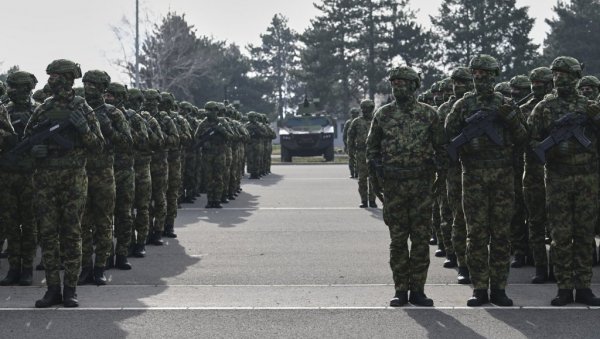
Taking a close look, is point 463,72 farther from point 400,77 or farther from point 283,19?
point 283,19

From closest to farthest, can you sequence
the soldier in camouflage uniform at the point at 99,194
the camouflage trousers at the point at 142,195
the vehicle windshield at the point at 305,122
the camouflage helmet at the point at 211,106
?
the soldier in camouflage uniform at the point at 99,194
the camouflage trousers at the point at 142,195
the camouflage helmet at the point at 211,106
the vehicle windshield at the point at 305,122

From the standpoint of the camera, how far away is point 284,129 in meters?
36.3

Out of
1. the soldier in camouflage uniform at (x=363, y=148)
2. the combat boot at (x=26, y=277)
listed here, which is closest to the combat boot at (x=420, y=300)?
the combat boot at (x=26, y=277)

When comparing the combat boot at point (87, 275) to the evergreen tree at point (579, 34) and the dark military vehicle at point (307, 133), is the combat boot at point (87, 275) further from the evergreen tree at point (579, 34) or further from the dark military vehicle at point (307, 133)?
the evergreen tree at point (579, 34)

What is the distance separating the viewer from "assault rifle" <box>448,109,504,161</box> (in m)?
7.61

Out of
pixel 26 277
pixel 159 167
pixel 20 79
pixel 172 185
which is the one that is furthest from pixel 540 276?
pixel 172 185

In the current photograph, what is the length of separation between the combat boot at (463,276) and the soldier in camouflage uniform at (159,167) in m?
4.48

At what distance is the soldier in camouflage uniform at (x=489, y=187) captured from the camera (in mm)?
7703

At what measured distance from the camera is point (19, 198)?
9125 millimetres

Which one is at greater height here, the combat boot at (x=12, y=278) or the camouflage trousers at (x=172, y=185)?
the camouflage trousers at (x=172, y=185)

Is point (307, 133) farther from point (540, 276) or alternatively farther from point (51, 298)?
point (51, 298)

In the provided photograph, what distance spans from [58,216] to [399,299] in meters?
3.14

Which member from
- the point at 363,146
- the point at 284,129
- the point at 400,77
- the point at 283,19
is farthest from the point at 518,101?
the point at 283,19

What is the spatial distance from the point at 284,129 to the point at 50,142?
28521mm
